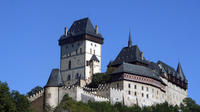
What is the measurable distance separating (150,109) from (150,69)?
1385cm

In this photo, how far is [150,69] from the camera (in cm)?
11781

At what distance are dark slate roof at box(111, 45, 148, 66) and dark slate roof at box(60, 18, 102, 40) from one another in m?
8.77

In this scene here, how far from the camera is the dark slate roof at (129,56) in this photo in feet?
385

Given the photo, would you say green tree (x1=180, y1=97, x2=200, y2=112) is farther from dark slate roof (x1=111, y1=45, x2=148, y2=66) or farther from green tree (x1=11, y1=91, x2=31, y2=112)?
green tree (x1=11, y1=91, x2=31, y2=112)

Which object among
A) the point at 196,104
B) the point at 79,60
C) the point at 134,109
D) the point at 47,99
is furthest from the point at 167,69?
the point at 47,99

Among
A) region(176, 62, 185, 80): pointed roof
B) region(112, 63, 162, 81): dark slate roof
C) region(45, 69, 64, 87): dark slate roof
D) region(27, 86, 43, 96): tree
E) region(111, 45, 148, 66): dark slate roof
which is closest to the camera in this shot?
region(45, 69, 64, 87): dark slate roof

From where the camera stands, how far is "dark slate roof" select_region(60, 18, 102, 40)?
4904 inches

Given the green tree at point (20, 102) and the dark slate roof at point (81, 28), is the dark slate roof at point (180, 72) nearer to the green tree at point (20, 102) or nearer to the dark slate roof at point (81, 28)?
the dark slate roof at point (81, 28)

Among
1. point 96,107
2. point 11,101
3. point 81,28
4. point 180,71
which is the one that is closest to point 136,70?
point 96,107

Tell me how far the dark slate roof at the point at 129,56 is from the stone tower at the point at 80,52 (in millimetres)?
5472

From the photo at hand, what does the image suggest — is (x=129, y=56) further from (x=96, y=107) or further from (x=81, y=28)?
(x=96, y=107)

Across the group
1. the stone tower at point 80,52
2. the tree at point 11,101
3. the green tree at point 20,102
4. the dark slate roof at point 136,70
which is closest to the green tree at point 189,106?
the dark slate roof at point 136,70

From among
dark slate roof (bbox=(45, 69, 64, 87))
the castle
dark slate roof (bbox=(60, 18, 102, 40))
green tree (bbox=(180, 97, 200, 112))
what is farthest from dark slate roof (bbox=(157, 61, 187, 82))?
dark slate roof (bbox=(45, 69, 64, 87))

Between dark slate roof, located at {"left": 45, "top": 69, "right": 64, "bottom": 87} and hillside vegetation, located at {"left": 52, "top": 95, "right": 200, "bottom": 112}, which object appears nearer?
hillside vegetation, located at {"left": 52, "top": 95, "right": 200, "bottom": 112}
